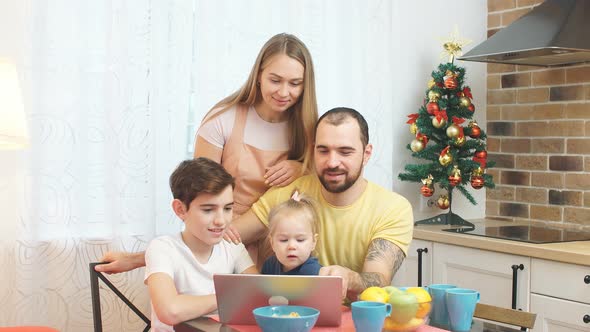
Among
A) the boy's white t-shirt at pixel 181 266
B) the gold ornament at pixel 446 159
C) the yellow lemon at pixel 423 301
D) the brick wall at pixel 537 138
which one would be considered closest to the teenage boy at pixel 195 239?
the boy's white t-shirt at pixel 181 266

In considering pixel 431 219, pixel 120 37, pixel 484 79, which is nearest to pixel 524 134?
pixel 484 79

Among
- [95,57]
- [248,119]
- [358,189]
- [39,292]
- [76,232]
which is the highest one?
[95,57]

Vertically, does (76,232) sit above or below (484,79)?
below

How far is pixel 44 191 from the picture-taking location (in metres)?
2.84

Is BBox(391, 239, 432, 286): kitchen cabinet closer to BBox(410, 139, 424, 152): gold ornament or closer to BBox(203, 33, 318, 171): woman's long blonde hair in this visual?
BBox(410, 139, 424, 152): gold ornament

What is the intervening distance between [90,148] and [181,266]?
917mm

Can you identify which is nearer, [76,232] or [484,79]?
[76,232]

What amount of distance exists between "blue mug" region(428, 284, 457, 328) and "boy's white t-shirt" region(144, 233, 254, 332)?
637 mm

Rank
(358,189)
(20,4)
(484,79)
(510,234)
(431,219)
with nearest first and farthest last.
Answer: (358,189) → (20,4) → (510,234) → (431,219) → (484,79)

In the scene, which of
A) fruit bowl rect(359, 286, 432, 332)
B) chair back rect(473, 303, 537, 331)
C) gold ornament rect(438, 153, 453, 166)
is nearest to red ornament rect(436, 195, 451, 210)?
gold ornament rect(438, 153, 453, 166)

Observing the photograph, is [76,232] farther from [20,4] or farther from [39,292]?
→ [20,4]

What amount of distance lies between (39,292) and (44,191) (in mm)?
361

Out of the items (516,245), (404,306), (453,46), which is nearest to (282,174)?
(404,306)

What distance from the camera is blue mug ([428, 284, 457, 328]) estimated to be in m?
1.91
